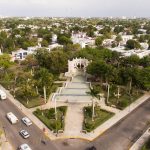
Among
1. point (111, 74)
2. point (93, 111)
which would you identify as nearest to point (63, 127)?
point (93, 111)

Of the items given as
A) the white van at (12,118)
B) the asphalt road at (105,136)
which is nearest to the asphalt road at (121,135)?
the asphalt road at (105,136)

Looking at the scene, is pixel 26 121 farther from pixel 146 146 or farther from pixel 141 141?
pixel 146 146

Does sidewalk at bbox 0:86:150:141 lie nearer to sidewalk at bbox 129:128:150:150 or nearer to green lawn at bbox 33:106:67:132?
green lawn at bbox 33:106:67:132

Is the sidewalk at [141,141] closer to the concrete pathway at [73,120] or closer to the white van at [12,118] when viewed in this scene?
the concrete pathway at [73,120]

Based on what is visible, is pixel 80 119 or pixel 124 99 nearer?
pixel 80 119

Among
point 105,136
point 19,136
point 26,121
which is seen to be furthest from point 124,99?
point 19,136
